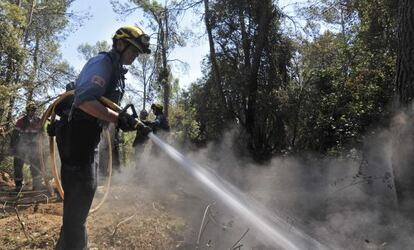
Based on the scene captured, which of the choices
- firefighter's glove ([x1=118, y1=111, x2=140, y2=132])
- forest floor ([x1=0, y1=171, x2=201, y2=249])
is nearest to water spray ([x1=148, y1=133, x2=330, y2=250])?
firefighter's glove ([x1=118, y1=111, x2=140, y2=132])

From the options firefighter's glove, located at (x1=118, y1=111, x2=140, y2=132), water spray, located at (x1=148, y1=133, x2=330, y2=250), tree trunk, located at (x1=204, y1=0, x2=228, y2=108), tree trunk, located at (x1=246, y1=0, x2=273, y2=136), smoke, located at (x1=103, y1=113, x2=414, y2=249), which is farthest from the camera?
tree trunk, located at (x1=204, y1=0, x2=228, y2=108)

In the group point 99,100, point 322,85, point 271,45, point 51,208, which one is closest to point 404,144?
point 99,100

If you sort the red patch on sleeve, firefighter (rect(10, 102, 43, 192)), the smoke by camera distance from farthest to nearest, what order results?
firefighter (rect(10, 102, 43, 192)) → the smoke → the red patch on sleeve

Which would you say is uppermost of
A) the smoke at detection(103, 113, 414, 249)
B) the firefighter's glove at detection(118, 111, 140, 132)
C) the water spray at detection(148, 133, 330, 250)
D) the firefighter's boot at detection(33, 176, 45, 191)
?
the firefighter's glove at detection(118, 111, 140, 132)

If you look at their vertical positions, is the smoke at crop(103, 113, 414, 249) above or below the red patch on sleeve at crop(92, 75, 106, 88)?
below

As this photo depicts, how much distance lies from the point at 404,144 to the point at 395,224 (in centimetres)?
95

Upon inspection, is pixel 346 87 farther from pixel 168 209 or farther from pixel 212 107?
pixel 212 107

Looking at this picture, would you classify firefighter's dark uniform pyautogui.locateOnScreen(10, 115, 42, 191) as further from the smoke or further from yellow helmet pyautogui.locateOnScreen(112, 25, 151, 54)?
yellow helmet pyautogui.locateOnScreen(112, 25, 151, 54)

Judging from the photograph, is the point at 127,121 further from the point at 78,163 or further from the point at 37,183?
the point at 37,183

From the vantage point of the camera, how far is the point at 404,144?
5445 millimetres

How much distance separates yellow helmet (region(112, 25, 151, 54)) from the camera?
11.2 ft

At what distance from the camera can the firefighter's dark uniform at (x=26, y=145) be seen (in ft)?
29.2

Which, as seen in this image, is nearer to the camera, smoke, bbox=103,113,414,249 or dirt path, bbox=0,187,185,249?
dirt path, bbox=0,187,185,249

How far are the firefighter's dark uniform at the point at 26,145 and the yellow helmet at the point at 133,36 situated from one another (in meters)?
5.98
